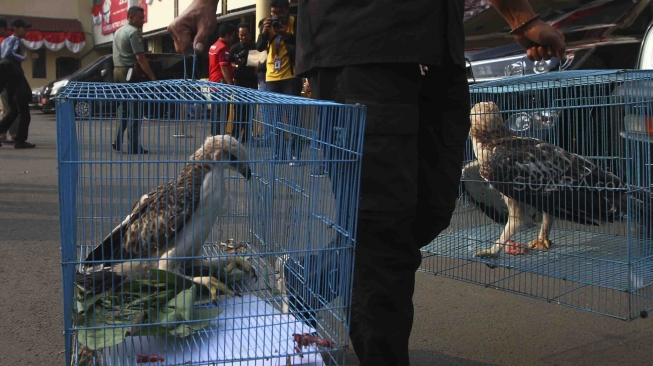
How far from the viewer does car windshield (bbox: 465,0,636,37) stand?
606 centimetres

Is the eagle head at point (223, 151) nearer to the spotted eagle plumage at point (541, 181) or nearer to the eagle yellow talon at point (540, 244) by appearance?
the spotted eagle plumage at point (541, 181)

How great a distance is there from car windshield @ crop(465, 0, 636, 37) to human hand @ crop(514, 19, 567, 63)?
345 centimetres

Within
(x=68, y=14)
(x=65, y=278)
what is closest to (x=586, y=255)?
(x=65, y=278)

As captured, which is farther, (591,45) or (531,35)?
(591,45)

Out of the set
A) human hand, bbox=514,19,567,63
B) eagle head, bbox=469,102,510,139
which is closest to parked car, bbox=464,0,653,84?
eagle head, bbox=469,102,510,139

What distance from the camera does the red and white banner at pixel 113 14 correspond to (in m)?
29.4

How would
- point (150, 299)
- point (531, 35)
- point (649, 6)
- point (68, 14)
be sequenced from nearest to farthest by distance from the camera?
point (150, 299), point (531, 35), point (649, 6), point (68, 14)

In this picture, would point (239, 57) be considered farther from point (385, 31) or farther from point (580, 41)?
point (385, 31)

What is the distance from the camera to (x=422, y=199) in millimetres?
2678

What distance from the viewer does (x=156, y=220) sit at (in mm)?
2648

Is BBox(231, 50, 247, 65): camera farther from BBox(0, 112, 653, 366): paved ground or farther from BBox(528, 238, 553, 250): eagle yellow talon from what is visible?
BBox(528, 238, 553, 250): eagle yellow talon

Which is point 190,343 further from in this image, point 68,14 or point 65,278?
point 68,14

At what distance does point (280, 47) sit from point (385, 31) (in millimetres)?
6994

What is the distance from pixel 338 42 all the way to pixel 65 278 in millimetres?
1183
